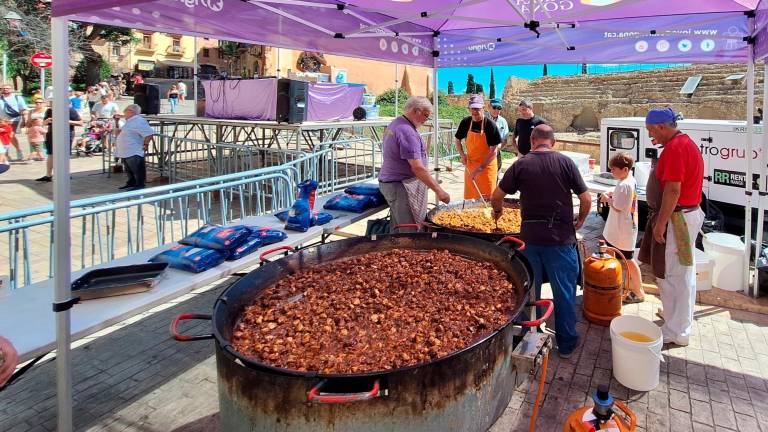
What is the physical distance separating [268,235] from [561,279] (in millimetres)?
2337

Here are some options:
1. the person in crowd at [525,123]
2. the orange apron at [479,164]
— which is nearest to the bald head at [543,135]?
the orange apron at [479,164]

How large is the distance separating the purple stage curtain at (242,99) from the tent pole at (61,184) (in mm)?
8066

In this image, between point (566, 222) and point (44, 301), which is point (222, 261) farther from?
point (566, 222)

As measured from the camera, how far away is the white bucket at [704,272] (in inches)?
204

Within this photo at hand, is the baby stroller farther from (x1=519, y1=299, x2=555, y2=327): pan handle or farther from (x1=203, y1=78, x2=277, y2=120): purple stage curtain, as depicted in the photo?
(x1=519, y1=299, x2=555, y2=327): pan handle

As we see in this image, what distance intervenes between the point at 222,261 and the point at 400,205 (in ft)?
6.76

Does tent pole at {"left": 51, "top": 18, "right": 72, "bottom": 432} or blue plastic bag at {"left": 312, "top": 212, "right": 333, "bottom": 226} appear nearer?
tent pole at {"left": 51, "top": 18, "right": 72, "bottom": 432}

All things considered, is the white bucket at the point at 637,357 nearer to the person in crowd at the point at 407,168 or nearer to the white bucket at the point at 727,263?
the person in crowd at the point at 407,168

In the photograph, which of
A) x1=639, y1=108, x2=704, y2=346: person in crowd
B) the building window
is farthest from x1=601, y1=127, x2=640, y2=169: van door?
the building window

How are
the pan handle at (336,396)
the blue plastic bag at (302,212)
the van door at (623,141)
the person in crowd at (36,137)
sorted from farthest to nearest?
the person in crowd at (36,137) → the van door at (623,141) → the blue plastic bag at (302,212) → the pan handle at (336,396)

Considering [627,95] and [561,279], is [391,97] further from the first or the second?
[561,279]

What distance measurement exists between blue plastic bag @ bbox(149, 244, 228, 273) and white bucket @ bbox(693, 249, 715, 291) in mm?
4780

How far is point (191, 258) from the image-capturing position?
3.22 m

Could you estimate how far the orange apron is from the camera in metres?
6.99
